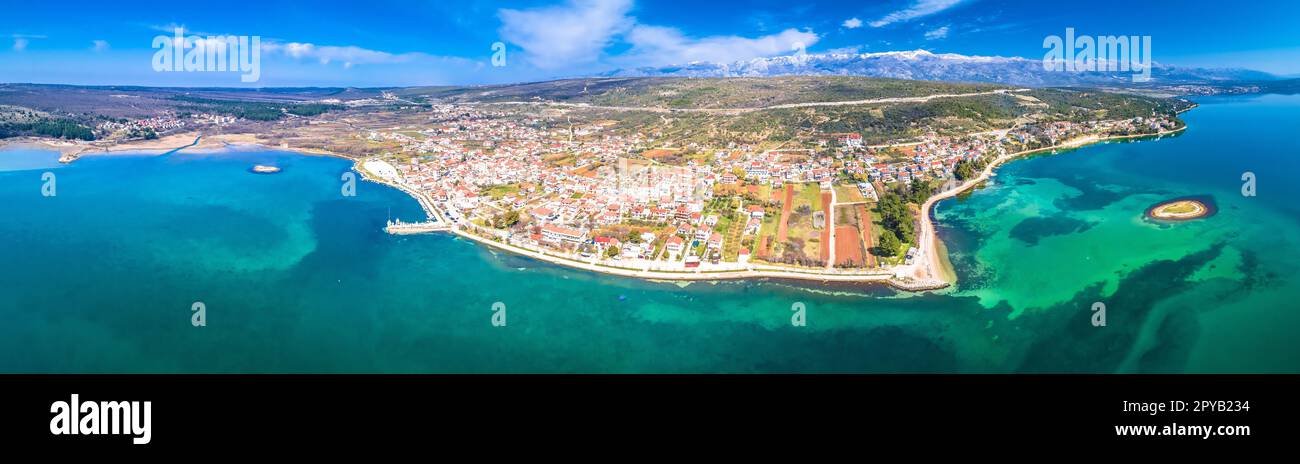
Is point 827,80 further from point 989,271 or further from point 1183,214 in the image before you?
point 989,271

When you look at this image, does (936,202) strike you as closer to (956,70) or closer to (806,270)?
(806,270)

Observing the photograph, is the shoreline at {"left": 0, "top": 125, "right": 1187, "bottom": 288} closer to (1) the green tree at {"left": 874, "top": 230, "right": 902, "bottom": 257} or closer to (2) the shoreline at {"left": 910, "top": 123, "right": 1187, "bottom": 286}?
(2) the shoreline at {"left": 910, "top": 123, "right": 1187, "bottom": 286}

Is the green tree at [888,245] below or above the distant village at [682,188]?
below

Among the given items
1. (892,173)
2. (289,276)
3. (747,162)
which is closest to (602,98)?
(747,162)

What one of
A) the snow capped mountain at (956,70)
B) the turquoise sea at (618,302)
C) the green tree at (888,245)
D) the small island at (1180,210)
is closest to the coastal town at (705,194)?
the green tree at (888,245)

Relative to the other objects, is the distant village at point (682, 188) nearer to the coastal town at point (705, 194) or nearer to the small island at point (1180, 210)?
the coastal town at point (705, 194)

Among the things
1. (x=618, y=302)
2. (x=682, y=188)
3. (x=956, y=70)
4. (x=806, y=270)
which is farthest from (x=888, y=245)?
(x=956, y=70)
